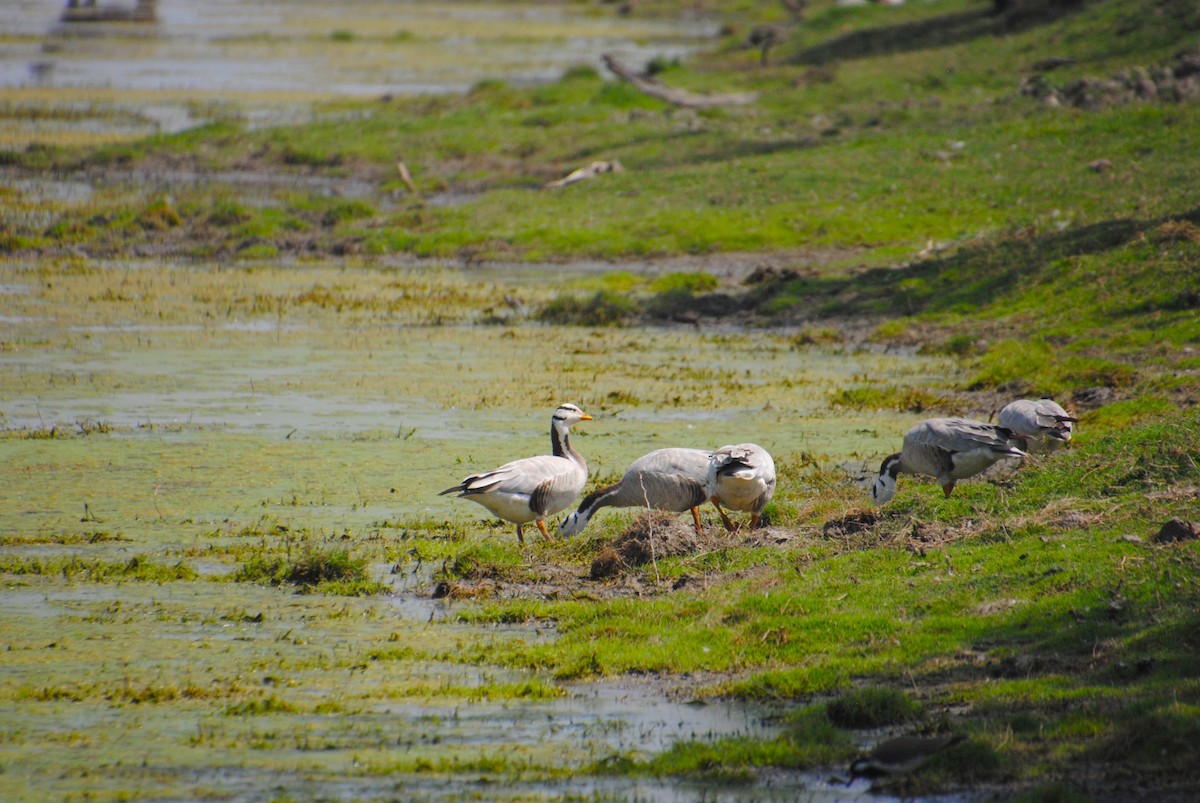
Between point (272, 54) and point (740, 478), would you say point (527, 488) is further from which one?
point (272, 54)

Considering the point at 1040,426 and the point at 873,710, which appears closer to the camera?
the point at 873,710

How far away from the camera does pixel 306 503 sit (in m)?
14.0

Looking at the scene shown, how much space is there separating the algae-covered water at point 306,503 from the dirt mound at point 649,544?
138cm

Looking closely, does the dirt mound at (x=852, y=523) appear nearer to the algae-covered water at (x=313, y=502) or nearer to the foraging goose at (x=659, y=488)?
the foraging goose at (x=659, y=488)

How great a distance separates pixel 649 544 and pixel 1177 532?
4.17m

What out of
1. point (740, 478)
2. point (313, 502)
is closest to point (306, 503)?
point (313, 502)

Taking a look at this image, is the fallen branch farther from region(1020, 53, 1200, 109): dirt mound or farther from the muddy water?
the muddy water

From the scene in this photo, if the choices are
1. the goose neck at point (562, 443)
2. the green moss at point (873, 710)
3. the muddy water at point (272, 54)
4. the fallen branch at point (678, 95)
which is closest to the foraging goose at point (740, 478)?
the goose neck at point (562, 443)

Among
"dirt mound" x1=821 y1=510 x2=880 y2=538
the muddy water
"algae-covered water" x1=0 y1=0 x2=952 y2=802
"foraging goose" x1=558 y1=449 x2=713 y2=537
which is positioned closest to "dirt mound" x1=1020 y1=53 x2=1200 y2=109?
"algae-covered water" x1=0 y1=0 x2=952 y2=802

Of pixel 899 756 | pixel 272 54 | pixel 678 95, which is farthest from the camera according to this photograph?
pixel 272 54

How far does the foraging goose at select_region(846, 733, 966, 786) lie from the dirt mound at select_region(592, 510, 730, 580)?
4162 mm

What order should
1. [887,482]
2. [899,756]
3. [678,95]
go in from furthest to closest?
[678,95] < [887,482] < [899,756]

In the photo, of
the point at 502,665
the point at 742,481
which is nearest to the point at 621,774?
the point at 502,665

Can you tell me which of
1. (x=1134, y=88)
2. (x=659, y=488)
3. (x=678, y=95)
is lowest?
(x=678, y=95)
